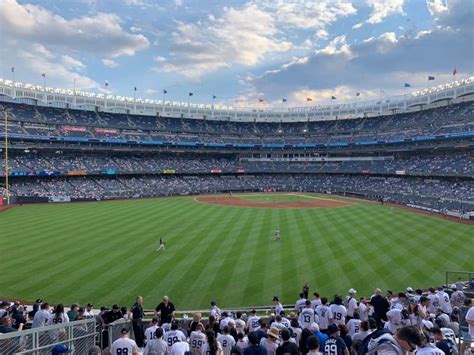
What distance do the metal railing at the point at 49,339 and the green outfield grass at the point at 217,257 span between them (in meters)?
8.78

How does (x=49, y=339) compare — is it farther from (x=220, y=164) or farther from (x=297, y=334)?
(x=220, y=164)

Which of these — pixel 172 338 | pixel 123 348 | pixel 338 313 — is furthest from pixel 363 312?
pixel 123 348

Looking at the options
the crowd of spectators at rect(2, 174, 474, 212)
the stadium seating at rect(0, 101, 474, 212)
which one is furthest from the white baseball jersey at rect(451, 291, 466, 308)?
the stadium seating at rect(0, 101, 474, 212)

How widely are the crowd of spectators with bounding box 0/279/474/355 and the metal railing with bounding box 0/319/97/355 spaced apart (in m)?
0.26

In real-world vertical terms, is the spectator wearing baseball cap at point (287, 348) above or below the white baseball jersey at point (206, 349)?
above

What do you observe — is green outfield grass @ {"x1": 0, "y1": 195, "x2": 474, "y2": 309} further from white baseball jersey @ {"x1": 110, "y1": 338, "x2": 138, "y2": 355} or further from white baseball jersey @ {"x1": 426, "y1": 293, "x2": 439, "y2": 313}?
white baseball jersey @ {"x1": 110, "y1": 338, "x2": 138, "y2": 355}

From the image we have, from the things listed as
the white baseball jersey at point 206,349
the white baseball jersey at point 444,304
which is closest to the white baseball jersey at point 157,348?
the white baseball jersey at point 206,349

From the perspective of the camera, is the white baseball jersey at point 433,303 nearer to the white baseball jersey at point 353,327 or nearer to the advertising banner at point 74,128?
the white baseball jersey at point 353,327

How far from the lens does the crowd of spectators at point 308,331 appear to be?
580 cm

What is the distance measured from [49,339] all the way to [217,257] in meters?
17.6

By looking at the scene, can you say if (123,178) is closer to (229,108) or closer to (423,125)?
(229,108)

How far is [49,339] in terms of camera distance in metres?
8.00

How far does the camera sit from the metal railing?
6.65 metres

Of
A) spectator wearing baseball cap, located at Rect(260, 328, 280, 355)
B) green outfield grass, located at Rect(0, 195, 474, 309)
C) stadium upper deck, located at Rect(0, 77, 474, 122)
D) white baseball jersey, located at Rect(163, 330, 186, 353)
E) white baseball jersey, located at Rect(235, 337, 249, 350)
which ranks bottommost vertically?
green outfield grass, located at Rect(0, 195, 474, 309)
